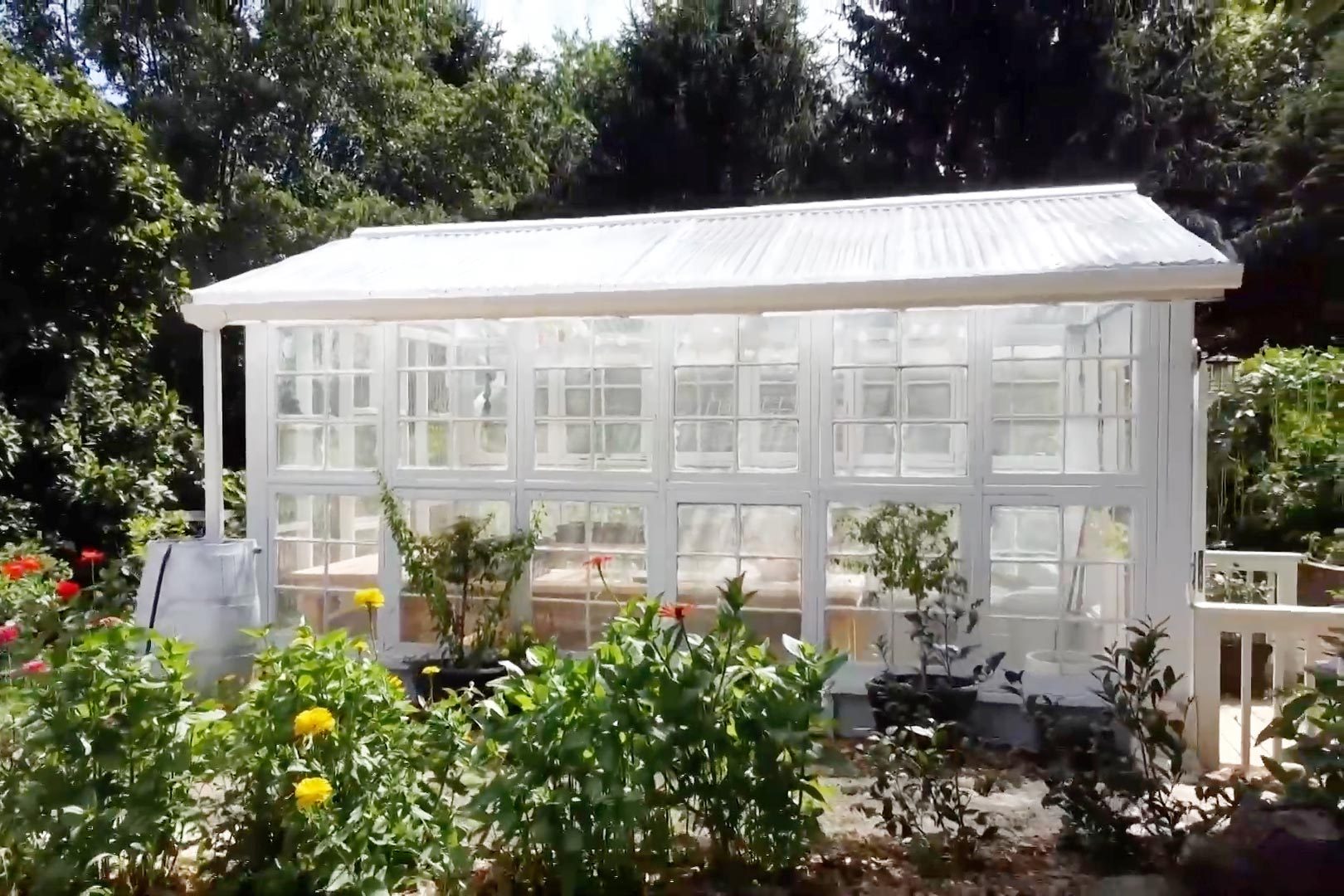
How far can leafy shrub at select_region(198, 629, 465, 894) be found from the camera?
2578 millimetres

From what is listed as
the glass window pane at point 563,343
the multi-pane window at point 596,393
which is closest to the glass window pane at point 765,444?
the multi-pane window at point 596,393

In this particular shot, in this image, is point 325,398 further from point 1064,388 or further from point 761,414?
point 1064,388

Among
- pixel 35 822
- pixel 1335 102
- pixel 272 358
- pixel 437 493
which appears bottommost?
pixel 35 822

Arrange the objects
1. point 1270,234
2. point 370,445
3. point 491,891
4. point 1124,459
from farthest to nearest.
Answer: point 1270,234 < point 370,445 < point 1124,459 < point 491,891

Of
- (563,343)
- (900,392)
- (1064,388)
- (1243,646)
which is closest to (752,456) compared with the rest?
(900,392)

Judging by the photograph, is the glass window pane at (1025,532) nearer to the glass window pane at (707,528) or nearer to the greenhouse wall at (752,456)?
the greenhouse wall at (752,456)

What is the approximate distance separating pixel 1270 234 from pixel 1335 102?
12158mm

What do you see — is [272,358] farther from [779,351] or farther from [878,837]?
[878,837]

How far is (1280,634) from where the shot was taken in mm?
4535

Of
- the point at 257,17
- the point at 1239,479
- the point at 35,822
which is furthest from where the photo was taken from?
the point at 257,17

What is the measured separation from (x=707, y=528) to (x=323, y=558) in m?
2.19

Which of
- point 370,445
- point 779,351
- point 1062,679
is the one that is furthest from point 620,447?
point 1062,679

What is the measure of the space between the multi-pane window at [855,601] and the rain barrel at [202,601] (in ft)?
9.25

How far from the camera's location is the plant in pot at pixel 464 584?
5.31 meters
